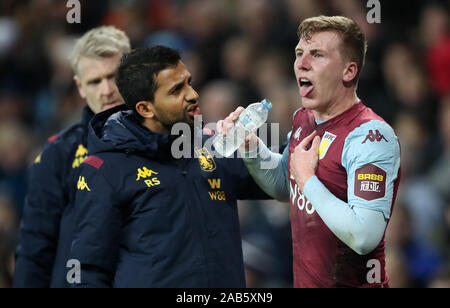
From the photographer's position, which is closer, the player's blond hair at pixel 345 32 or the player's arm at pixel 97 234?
the player's blond hair at pixel 345 32

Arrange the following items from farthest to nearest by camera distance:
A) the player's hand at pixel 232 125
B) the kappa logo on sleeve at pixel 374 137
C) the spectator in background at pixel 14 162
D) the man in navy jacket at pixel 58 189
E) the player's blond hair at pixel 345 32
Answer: the spectator in background at pixel 14 162 → the man in navy jacket at pixel 58 189 → the player's hand at pixel 232 125 → the player's blond hair at pixel 345 32 → the kappa logo on sleeve at pixel 374 137

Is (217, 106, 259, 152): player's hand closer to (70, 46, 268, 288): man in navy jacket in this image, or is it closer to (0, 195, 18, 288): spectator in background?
(70, 46, 268, 288): man in navy jacket

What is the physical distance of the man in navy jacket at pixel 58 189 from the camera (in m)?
4.02

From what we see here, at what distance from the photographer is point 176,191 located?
339 cm

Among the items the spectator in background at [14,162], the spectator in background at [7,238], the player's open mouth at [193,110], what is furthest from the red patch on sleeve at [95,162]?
the spectator in background at [14,162]

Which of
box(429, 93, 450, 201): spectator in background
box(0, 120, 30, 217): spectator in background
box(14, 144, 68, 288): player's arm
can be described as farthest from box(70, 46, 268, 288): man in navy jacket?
box(0, 120, 30, 217): spectator in background

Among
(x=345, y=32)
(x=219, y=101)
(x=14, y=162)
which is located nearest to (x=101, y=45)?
(x=345, y=32)

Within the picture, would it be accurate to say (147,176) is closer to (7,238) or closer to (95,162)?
(95,162)

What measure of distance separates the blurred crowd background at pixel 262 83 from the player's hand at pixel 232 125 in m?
2.22

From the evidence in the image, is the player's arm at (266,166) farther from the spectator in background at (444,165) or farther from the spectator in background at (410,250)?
the spectator in background at (444,165)

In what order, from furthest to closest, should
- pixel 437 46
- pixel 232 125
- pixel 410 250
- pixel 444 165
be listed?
pixel 437 46 < pixel 444 165 < pixel 410 250 < pixel 232 125

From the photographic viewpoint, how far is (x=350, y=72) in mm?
3166

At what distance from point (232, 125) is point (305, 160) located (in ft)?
1.24

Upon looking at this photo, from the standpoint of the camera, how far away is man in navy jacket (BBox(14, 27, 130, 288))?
4.02 meters
